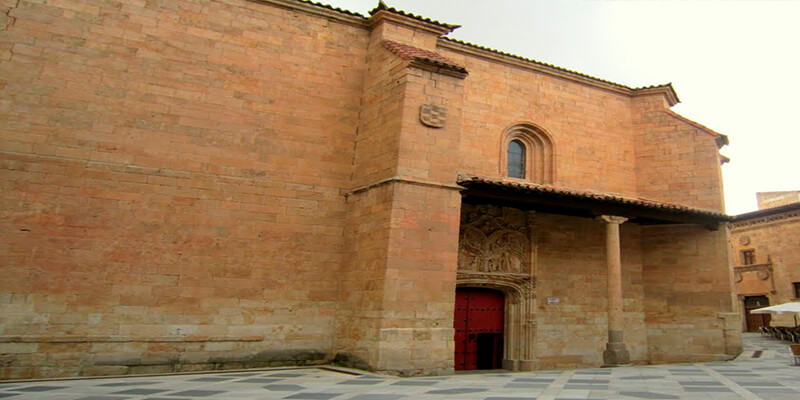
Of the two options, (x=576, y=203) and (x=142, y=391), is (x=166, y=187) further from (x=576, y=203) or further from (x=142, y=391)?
(x=576, y=203)

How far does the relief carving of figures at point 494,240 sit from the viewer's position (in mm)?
11203

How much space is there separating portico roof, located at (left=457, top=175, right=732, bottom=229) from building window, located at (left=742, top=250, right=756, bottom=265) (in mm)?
13781

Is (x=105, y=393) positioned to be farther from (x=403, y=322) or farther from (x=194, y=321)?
(x=403, y=322)

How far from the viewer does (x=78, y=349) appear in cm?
777

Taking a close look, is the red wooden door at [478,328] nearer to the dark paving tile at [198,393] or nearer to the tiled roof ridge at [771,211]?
the dark paving tile at [198,393]

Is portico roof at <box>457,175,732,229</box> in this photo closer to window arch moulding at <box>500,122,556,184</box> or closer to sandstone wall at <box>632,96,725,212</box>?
sandstone wall at <box>632,96,725,212</box>

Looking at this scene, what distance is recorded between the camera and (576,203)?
35.0ft

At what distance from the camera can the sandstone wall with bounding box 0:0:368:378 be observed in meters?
7.91

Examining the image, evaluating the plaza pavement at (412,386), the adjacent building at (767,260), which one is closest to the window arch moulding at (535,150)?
the plaza pavement at (412,386)

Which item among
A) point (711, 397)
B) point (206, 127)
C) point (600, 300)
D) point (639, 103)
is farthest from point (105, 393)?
point (639, 103)

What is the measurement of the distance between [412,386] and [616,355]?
219 inches

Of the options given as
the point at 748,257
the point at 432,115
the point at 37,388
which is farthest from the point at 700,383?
the point at 748,257

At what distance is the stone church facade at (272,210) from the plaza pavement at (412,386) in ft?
2.46

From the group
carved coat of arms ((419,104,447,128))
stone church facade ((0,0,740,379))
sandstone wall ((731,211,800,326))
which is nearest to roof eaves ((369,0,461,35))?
stone church facade ((0,0,740,379))
